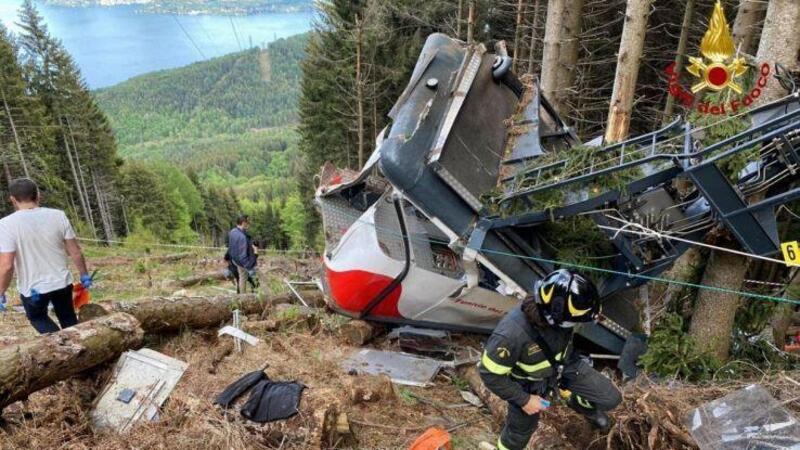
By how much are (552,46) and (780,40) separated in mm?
4525

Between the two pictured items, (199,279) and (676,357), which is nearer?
(676,357)

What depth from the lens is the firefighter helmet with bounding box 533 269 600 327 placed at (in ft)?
8.30

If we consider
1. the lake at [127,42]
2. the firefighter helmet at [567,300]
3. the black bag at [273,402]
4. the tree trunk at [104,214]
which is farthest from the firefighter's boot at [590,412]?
the lake at [127,42]

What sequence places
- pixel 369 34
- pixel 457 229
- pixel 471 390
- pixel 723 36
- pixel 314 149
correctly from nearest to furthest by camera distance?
pixel 723 36 → pixel 457 229 → pixel 471 390 → pixel 369 34 → pixel 314 149

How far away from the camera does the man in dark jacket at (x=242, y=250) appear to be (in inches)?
304

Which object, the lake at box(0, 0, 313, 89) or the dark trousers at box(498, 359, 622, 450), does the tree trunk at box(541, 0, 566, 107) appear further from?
the lake at box(0, 0, 313, 89)

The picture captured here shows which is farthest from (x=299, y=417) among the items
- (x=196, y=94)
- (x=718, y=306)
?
(x=196, y=94)

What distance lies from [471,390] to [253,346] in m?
2.06

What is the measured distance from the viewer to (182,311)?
4992 millimetres

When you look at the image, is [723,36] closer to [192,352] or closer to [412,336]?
[412,336]

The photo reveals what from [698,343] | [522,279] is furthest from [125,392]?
[698,343]

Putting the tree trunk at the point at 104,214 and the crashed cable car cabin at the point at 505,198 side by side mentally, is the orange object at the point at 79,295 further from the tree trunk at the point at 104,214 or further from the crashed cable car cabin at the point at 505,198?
the tree trunk at the point at 104,214

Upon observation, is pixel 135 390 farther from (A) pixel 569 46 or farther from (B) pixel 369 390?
(A) pixel 569 46

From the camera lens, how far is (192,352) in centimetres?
480
